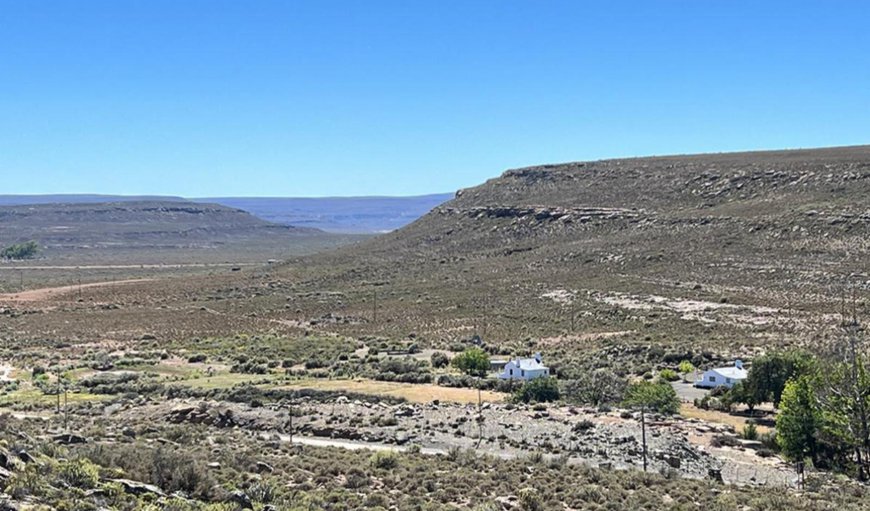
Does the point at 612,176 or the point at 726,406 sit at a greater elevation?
the point at 612,176

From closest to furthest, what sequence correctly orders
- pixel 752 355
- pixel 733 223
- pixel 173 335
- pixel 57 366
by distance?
pixel 752 355 < pixel 57 366 < pixel 173 335 < pixel 733 223

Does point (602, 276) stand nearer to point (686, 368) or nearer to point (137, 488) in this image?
point (686, 368)

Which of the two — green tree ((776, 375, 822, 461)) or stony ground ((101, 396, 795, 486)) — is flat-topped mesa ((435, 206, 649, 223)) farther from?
green tree ((776, 375, 822, 461))

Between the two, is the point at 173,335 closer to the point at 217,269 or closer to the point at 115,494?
the point at 115,494

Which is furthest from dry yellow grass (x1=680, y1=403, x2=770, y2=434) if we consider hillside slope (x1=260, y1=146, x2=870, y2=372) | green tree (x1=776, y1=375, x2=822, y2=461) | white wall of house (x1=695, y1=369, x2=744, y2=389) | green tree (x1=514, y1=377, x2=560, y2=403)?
hillside slope (x1=260, y1=146, x2=870, y2=372)

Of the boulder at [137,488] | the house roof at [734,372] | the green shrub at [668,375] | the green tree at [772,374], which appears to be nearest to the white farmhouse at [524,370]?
the green shrub at [668,375]

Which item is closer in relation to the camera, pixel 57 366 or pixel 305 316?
pixel 57 366

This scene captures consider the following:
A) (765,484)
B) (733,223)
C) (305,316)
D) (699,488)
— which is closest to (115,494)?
(699,488)
